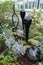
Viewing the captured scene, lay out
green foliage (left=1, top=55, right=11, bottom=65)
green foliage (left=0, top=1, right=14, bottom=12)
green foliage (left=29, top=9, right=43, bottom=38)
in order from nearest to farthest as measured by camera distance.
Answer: green foliage (left=1, top=55, right=11, bottom=65)
green foliage (left=29, top=9, right=43, bottom=38)
green foliage (left=0, top=1, right=14, bottom=12)

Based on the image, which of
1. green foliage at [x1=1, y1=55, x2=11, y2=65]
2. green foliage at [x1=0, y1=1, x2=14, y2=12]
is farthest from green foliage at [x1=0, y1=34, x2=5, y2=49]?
green foliage at [x1=0, y1=1, x2=14, y2=12]

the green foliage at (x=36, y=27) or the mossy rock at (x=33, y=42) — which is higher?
the green foliage at (x=36, y=27)

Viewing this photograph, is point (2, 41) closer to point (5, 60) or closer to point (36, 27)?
point (5, 60)

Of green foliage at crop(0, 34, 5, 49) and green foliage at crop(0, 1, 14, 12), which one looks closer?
green foliage at crop(0, 34, 5, 49)

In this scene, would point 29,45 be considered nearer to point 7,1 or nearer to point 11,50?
point 11,50

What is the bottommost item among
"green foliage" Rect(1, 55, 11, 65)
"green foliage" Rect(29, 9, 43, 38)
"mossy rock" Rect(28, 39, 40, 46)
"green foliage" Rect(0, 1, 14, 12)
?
"green foliage" Rect(1, 55, 11, 65)

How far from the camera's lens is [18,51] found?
129 inches

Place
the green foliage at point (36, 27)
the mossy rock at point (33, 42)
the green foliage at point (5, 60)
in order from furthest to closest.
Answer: the green foliage at point (36, 27)
the mossy rock at point (33, 42)
the green foliage at point (5, 60)

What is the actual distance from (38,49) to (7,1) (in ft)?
4.02

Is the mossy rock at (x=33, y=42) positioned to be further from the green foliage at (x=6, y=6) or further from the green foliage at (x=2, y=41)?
the green foliage at (x=6, y=6)

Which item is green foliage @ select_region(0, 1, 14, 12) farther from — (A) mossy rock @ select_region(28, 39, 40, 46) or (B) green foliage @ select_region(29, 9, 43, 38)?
(A) mossy rock @ select_region(28, 39, 40, 46)

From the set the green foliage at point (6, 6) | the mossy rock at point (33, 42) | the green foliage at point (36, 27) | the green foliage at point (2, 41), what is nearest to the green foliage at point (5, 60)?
the green foliage at point (2, 41)

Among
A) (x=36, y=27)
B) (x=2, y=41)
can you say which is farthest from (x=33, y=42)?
(x=36, y=27)

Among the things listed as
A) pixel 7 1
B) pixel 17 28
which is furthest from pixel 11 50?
pixel 7 1
